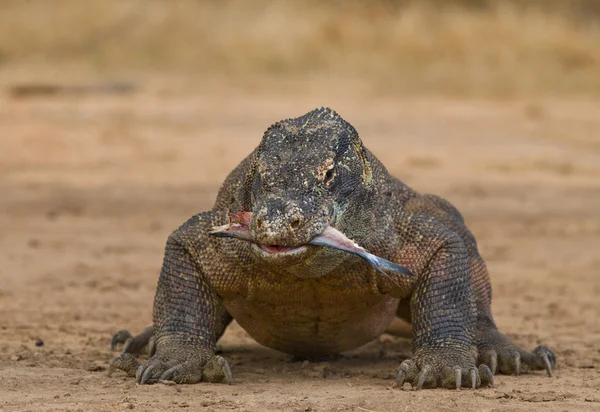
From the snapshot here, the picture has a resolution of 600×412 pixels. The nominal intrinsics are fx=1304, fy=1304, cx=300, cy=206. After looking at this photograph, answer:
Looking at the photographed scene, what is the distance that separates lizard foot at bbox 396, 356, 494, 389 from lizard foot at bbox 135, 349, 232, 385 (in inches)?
32.5

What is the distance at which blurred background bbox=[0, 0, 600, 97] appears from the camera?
26.5m

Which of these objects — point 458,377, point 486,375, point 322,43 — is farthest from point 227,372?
point 322,43

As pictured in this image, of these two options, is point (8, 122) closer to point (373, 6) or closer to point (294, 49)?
point (294, 49)

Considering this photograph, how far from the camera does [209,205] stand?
A: 533 inches

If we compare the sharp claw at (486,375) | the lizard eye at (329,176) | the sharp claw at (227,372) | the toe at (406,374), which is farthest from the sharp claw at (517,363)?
the lizard eye at (329,176)

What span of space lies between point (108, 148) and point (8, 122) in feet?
8.21

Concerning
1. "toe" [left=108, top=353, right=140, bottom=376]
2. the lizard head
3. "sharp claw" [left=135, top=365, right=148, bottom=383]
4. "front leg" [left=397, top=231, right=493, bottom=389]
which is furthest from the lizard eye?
"toe" [left=108, top=353, right=140, bottom=376]

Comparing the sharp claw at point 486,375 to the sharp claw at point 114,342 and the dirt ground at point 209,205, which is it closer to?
the dirt ground at point 209,205

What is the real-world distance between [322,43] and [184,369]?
23.6 metres

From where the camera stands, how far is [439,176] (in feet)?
51.9

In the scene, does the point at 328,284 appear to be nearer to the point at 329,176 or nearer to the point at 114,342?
the point at 329,176

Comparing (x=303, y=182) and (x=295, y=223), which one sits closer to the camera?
(x=295, y=223)

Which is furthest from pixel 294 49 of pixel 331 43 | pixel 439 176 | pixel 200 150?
pixel 439 176

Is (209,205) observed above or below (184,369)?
above
